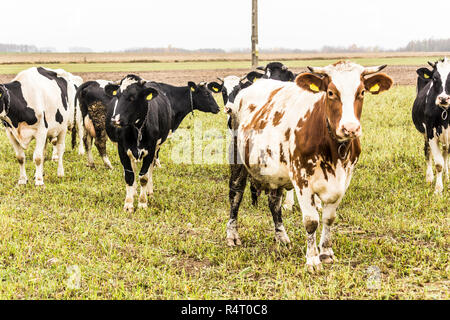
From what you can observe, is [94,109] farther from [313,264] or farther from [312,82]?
[313,264]

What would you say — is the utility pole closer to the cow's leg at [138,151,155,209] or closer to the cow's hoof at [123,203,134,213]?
the cow's leg at [138,151,155,209]

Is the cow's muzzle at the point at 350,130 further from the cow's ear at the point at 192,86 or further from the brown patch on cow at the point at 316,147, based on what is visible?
the cow's ear at the point at 192,86

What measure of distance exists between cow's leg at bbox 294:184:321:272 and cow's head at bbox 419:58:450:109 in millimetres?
3897

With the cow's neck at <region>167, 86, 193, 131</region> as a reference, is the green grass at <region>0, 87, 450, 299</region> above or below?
below

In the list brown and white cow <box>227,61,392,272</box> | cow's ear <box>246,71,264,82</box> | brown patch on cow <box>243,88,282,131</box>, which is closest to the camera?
brown and white cow <box>227,61,392,272</box>

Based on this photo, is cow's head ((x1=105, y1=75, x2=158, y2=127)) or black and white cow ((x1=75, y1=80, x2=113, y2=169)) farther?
black and white cow ((x1=75, y1=80, x2=113, y2=169))

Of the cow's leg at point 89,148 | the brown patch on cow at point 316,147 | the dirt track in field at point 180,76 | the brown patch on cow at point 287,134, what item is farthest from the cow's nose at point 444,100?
the dirt track in field at point 180,76

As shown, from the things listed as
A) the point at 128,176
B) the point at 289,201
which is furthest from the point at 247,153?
the point at 128,176

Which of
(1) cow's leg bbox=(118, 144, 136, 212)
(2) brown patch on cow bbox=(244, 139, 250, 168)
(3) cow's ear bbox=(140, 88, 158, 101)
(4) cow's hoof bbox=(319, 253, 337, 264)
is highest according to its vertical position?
(3) cow's ear bbox=(140, 88, 158, 101)

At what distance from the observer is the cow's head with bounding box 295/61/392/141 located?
13.8ft

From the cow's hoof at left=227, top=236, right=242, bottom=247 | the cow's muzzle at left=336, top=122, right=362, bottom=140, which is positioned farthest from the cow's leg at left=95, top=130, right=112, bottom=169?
the cow's muzzle at left=336, top=122, right=362, bottom=140

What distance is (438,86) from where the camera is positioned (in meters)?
7.77
